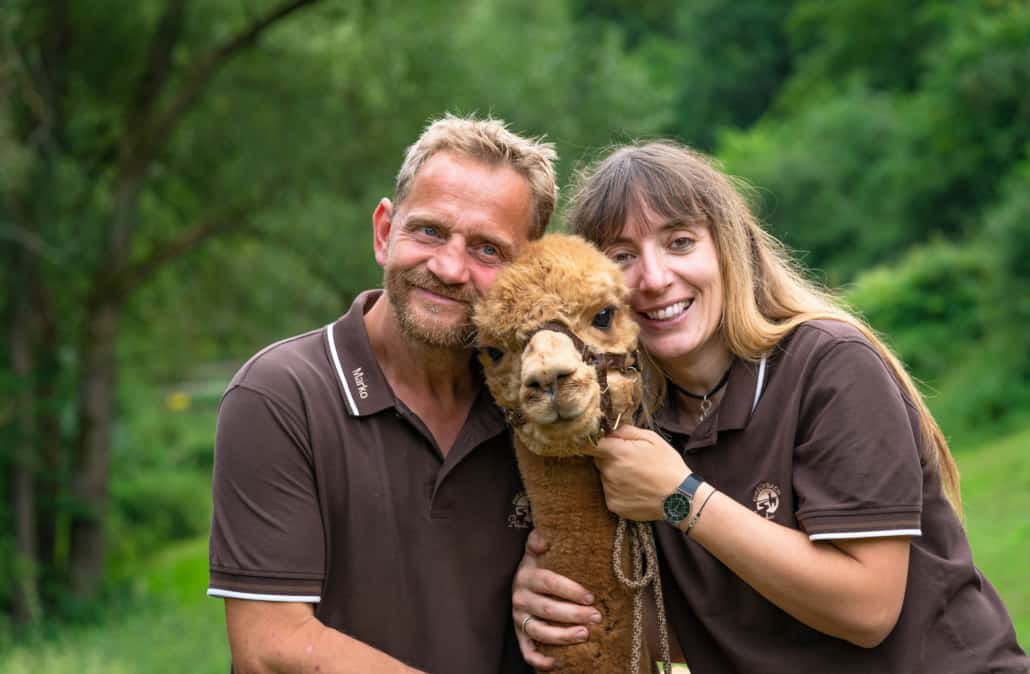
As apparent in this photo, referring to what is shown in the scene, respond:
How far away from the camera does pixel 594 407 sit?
271 centimetres

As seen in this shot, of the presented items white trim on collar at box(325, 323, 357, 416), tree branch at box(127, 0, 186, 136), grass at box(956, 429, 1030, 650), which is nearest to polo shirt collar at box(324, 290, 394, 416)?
white trim on collar at box(325, 323, 357, 416)

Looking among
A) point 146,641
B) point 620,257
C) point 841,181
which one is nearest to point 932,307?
point 841,181

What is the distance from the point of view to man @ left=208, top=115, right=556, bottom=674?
9.59 feet

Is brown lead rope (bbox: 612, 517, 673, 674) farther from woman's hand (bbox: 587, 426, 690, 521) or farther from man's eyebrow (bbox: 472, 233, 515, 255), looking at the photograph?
man's eyebrow (bbox: 472, 233, 515, 255)

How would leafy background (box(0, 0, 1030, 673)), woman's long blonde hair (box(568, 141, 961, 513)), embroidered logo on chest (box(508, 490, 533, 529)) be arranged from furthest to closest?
leafy background (box(0, 0, 1030, 673)) → embroidered logo on chest (box(508, 490, 533, 529)) → woman's long blonde hair (box(568, 141, 961, 513))

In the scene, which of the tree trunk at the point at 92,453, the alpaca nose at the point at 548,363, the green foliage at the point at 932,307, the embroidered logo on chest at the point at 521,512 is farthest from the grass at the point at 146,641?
the green foliage at the point at 932,307

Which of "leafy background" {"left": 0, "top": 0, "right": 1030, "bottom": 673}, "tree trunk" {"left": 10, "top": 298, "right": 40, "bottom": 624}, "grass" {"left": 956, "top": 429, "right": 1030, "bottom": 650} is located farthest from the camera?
"tree trunk" {"left": 10, "top": 298, "right": 40, "bottom": 624}

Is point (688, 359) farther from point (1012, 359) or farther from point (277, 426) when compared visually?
point (1012, 359)

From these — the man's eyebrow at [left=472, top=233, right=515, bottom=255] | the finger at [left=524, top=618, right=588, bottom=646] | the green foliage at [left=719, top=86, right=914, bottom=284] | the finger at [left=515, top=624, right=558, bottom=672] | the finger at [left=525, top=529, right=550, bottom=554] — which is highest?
the green foliage at [left=719, top=86, right=914, bottom=284]

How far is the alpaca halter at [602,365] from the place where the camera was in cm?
277

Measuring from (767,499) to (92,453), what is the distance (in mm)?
13516

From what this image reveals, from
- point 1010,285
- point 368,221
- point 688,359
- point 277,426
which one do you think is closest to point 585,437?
point 688,359

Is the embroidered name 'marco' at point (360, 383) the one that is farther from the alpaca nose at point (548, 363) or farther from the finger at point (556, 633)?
the finger at point (556, 633)

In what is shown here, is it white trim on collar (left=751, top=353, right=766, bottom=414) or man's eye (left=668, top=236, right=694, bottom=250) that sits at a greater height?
man's eye (left=668, top=236, right=694, bottom=250)
